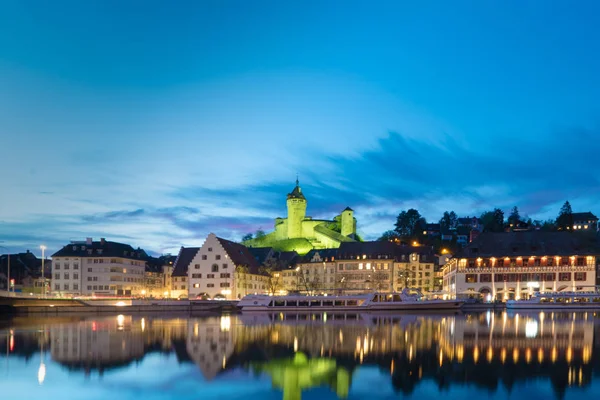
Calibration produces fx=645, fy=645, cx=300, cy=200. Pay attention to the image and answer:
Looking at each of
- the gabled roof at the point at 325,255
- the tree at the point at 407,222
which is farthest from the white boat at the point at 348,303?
the tree at the point at 407,222

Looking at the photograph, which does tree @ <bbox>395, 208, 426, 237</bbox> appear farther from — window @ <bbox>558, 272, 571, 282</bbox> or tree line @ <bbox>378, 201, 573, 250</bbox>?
window @ <bbox>558, 272, 571, 282</bbox>

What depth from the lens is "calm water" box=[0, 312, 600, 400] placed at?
19.1m

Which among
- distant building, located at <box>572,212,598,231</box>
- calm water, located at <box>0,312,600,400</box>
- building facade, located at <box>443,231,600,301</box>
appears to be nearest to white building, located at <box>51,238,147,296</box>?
building facade, located at <box>443,231,600,301</box>

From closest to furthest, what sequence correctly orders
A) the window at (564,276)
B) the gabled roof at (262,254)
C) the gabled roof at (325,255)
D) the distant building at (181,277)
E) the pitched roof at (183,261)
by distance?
the window at (564,276) < the distant building at (181,277) < the pitched roof at (183,261) < the gabled roof at (325,255) < the gabled roof at (262,254)

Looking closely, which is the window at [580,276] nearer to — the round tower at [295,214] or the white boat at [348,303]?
the white boat at [348,303]

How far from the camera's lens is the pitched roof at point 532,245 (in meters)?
99.2

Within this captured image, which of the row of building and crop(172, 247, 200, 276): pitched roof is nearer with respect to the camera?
the row of building

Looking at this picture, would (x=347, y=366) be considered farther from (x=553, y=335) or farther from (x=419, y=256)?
(x=419, y=256)

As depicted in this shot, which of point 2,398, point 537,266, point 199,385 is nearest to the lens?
point 2,398

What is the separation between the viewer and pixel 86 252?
111 metres

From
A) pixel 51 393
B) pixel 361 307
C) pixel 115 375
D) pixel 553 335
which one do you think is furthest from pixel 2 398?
pixel 361 307

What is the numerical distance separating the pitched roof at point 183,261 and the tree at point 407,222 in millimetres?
81860

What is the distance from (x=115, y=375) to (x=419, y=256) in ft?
349

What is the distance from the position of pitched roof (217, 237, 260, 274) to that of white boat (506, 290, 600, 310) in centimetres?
4296
